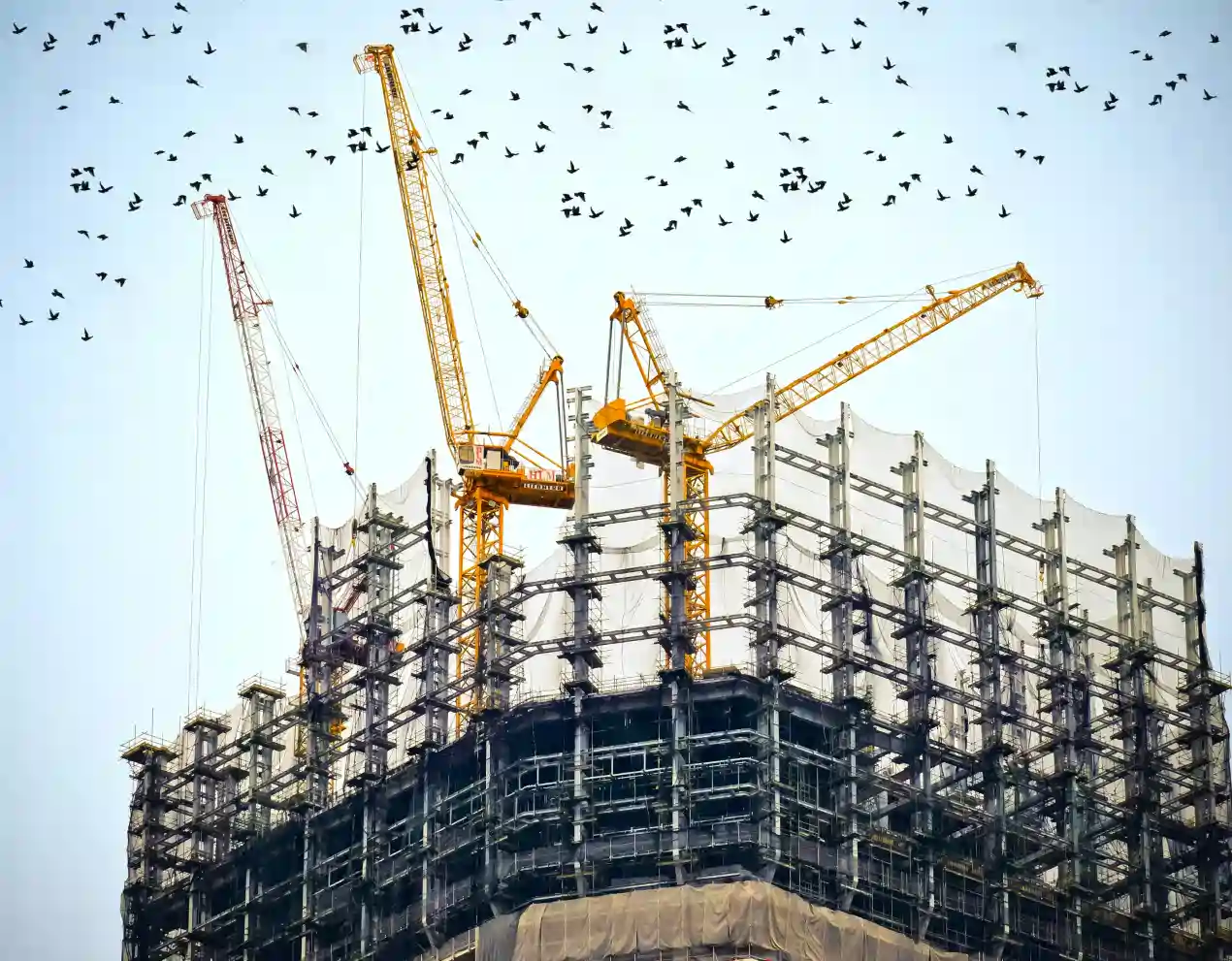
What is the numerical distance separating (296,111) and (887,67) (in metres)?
34.8

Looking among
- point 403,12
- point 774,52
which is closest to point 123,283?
point 403,12

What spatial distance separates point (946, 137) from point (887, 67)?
5.97m

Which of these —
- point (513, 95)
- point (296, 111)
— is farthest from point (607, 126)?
point (296, 111)

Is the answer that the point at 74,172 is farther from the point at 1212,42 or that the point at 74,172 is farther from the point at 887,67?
the point at 1212,42

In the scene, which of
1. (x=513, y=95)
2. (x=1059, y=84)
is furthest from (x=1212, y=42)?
(x=513, y=95)

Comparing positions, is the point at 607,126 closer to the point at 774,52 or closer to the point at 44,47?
the point at 774,52

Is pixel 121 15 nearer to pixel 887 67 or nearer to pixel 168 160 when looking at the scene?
pixel 168 160

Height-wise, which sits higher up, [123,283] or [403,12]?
[403,12]

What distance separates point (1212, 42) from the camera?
652ft

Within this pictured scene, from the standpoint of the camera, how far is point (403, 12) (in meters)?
198

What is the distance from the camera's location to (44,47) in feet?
623

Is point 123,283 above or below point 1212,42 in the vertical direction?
below

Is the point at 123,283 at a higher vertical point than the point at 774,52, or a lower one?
lower

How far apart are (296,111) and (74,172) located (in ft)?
44.2
